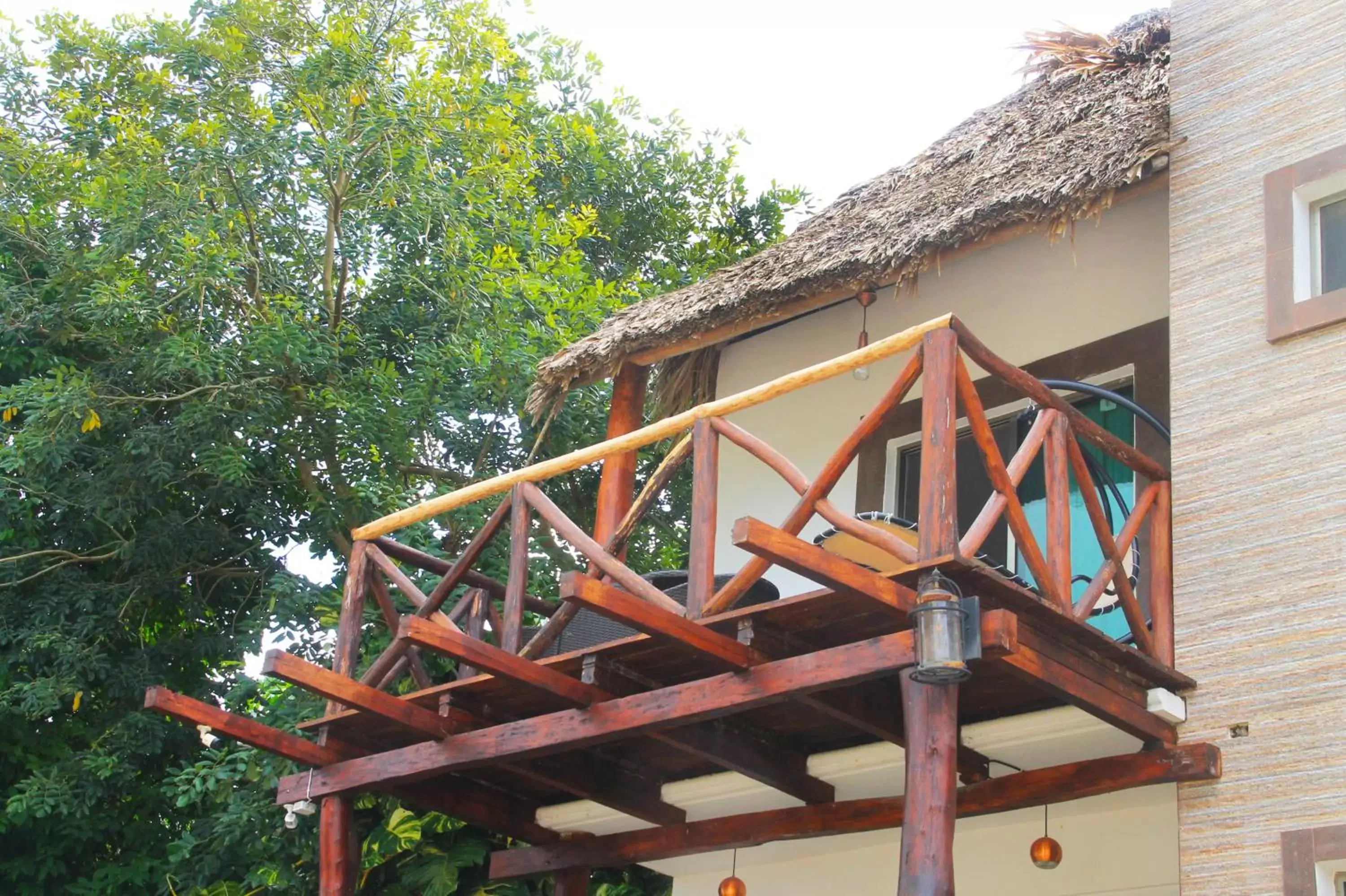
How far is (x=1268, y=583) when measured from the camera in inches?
221

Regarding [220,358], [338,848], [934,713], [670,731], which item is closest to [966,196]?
[670,731]

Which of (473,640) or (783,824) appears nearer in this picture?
(473,640)

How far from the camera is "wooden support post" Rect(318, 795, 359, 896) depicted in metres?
7.04

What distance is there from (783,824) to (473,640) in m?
2.05

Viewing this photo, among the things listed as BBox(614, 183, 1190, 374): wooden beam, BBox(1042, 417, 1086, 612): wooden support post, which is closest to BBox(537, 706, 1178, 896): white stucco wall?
BBox(1042, 417, 1086, 612): wooden support post

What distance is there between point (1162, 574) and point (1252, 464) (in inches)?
19.8

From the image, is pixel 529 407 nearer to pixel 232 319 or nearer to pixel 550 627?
pixel 550 627

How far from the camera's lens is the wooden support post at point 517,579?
6363mm

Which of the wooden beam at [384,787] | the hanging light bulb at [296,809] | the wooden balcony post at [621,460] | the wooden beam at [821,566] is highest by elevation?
the wooden balcony post at [621,460]

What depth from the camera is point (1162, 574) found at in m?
5.96

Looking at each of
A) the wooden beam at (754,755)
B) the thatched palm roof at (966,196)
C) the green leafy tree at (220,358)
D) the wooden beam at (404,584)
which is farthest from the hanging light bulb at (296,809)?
the green leafy tree at (220,358)

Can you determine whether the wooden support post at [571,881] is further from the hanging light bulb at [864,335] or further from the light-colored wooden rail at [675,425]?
the hanging light bulb at [864,335]

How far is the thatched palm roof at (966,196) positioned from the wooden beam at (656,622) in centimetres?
213

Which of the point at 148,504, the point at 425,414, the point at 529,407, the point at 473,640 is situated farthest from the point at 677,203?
the point at 473,640
